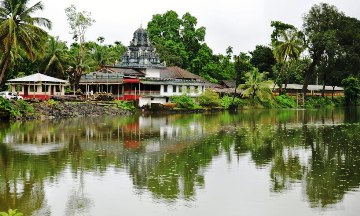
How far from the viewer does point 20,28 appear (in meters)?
40.7

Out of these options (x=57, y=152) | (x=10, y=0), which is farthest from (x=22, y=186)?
(x=10, y=0)

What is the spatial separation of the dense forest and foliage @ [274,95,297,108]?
2417 millimetres

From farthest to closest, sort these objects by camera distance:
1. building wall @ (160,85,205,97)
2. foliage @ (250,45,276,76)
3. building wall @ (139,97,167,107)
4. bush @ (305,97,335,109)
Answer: foliage @ (250,45,276,76)
bush @ (305,97,335,109)
building wall @ (160,85,205,97)
building wall @ (139,97,167,107)

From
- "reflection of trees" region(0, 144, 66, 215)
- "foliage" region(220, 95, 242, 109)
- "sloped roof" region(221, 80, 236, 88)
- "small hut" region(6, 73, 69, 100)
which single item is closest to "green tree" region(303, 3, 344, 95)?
"sloped roof" region(221, 80, 236, 88)

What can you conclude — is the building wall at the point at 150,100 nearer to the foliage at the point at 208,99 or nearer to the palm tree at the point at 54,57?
the foliage at the point at 208,99

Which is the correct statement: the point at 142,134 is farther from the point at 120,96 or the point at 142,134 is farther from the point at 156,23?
the point at 156,23

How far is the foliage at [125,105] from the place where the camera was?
5588 cm

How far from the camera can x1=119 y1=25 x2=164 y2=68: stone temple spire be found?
68.4m

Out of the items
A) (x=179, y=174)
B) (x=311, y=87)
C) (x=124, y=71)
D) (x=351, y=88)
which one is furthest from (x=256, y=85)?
(x=179, y=174)

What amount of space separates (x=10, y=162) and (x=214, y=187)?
884cm

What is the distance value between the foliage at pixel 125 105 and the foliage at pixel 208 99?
9281 mm

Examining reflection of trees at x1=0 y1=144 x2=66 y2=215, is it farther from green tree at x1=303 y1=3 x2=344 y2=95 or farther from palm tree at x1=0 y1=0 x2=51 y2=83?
green tree at x1=303 y1=3 x2=344 y2=95

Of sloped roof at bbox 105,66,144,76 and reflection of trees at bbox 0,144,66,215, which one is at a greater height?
sloped roof at bbox 105,66,144,76

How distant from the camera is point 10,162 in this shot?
20859 millimetres
